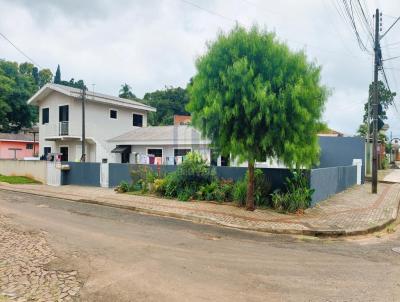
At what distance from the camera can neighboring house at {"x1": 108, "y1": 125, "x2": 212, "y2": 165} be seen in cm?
2217

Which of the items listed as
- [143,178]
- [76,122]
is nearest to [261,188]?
[143,178]

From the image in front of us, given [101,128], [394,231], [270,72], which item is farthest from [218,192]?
[101,128]

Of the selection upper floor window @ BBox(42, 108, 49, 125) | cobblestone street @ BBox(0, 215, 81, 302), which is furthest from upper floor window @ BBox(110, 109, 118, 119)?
cobblestone street @ BBox(0, 215, 81, 302)

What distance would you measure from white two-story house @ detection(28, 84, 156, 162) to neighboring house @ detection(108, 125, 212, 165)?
118cm

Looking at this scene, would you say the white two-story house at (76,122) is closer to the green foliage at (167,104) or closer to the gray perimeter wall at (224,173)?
the gray perimeter wall at (224,173)

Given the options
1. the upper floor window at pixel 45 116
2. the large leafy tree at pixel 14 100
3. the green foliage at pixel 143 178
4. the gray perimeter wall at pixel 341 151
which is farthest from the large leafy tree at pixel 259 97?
the large leafy tree at pixel 14 100

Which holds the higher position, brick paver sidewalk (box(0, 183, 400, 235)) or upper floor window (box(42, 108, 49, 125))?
upper floor window (box(42, 108, 49, 125))

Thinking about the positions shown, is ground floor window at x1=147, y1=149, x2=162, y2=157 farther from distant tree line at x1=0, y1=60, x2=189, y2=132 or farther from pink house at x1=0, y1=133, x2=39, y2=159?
pink house at x1=0, y1=133, x2=39, y2=159

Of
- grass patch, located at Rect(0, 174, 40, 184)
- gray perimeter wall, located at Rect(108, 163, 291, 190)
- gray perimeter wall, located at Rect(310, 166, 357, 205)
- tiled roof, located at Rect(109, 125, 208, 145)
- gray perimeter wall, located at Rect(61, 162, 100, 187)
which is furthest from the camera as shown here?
tiled roof, located at Rect(109, 125, 208, 145)

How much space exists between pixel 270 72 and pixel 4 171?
20.4 meters

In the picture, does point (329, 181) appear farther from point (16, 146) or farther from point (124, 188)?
point (16, 146)

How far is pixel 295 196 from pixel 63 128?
20.1 m

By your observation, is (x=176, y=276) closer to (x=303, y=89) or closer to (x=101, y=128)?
(x=303, y=89)

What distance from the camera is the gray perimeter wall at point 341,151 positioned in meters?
22.3
